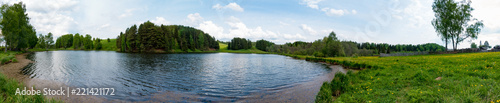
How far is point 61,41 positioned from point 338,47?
192340 mm

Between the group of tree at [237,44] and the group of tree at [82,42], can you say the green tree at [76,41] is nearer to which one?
the group of tree at [82,42]

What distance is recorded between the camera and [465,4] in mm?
46531

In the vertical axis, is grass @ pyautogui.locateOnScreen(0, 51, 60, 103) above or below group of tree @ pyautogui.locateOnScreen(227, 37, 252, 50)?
below

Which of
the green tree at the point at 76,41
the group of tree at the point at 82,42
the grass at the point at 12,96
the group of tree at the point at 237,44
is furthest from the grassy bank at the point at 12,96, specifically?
the group of tree at the point at 237,44

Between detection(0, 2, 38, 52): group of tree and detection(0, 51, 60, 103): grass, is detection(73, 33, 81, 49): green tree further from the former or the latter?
detection(0, 51, 60, 103): grass

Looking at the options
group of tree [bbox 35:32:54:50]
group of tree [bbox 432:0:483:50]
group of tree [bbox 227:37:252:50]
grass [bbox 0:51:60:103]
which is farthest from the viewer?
group of tree [bbox 227:37:252:50]

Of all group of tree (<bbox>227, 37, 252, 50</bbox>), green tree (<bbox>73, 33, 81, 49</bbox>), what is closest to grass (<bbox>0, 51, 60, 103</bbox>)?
green tree (<bbox>73, 33, 81, 49</bbox>)

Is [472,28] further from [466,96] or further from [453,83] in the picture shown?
[466,96]

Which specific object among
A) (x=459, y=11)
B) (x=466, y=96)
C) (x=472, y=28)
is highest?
(x=459, y=11)

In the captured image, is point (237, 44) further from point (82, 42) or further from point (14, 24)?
point (14, 24)

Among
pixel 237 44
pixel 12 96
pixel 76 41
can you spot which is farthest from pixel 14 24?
pixel 237 44

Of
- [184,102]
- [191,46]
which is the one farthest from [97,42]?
[184,102]

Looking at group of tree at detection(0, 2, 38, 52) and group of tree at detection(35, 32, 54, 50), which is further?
group of tree at detection(35, 32, 54, 50)

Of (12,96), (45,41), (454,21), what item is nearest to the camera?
(12,96)
